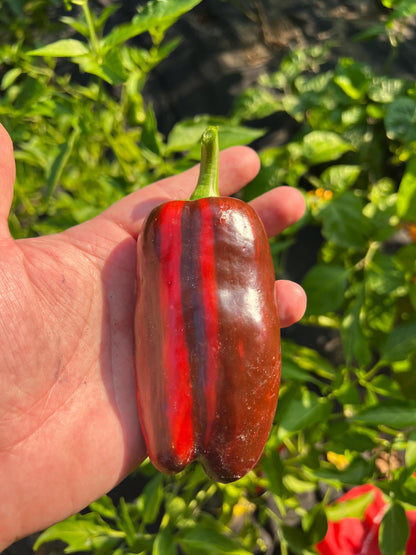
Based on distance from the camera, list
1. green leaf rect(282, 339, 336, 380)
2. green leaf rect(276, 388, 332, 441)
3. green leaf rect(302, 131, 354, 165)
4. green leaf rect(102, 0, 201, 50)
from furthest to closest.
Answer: green leaf rect(302, 131, 354, 165) → green leaf rect(282, 339, 336, 380) → green leaf rect(276, 388, 332, 441) → green leaf rect(102, 0, 201, 50)

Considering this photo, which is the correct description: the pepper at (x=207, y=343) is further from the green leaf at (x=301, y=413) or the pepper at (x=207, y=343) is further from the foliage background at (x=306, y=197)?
the foliage background at (x=306, y=197)

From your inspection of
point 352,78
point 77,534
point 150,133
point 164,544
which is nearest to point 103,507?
point 77,534

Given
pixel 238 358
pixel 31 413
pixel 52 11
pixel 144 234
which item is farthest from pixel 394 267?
pixel 52 11

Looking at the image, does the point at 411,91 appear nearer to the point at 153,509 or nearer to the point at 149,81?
the point at 153,509

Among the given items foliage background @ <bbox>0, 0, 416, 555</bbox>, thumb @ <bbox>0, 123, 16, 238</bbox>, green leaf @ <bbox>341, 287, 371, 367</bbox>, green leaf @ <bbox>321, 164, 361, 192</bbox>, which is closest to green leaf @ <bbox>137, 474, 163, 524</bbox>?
foliage background @ <bbox>0, 0, 416, 555</bbox>

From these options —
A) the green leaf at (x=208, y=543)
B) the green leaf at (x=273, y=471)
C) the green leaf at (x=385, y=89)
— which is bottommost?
the green leaf at (x=208, y=543)

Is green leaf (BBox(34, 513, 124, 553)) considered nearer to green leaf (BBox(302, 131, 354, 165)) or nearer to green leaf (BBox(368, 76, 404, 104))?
green leaf (BBox(302, 131, 354, 165))

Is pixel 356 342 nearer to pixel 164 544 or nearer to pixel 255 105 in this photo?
pixel 164 544

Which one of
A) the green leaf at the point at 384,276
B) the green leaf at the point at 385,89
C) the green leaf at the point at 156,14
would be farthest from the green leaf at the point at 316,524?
the green leaf at the point at 385,89
